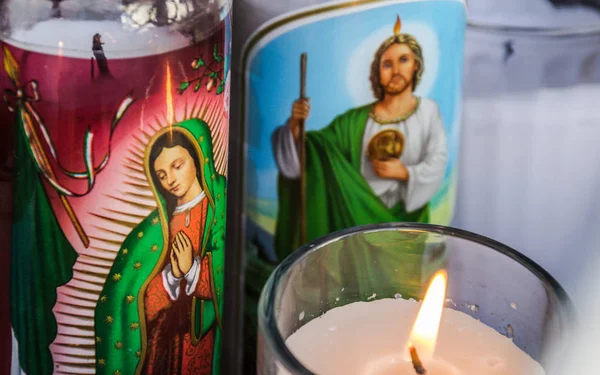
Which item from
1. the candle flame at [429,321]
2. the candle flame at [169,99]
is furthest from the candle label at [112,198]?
the candle flame at [429,321]

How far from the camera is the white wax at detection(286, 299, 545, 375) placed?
332 millimetres

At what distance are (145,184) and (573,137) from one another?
0.28 meters

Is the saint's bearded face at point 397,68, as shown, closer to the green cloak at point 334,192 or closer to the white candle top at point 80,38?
the green cloak at point 334,192

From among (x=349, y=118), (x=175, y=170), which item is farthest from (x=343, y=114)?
(x=175, y=170)

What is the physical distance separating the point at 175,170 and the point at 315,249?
72 millimetres

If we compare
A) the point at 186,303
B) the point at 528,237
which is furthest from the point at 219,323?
the point at 528,237

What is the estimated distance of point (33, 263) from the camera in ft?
1.19

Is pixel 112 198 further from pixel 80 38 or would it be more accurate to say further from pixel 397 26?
pixel 397 26

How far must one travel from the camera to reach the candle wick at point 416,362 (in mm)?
334

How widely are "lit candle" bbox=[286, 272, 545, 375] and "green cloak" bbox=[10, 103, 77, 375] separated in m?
0.11

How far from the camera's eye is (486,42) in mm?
500

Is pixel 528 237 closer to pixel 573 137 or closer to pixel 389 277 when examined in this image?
pixel 573 137

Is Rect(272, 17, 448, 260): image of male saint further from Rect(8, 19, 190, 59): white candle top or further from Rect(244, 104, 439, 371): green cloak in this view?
Rect(8, 19, 190, 59): white candle top

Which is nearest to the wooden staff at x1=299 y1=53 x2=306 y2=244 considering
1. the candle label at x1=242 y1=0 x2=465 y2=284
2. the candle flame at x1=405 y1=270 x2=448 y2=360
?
the candle label at x1=242 y1=0 x2=465 y2=284
